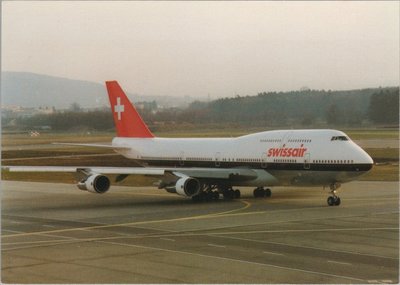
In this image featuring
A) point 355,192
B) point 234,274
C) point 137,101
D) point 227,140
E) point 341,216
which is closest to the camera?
point 234,274

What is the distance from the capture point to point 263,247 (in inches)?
784

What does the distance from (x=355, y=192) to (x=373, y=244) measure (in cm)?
1796

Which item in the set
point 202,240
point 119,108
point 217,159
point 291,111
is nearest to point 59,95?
point 291,111

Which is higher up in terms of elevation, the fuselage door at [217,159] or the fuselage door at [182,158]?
the fuselage door at [182,158]

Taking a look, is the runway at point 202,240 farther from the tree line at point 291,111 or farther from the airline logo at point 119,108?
the tree line at point 291,111

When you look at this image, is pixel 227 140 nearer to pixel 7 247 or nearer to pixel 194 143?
pixel 194 143

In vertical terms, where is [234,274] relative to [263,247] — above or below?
below

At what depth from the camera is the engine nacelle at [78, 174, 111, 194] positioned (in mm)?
32562

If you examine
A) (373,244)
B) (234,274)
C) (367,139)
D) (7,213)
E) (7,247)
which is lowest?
(234,274)

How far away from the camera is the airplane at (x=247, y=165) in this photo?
100 ft

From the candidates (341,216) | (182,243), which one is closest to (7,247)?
(182,243)

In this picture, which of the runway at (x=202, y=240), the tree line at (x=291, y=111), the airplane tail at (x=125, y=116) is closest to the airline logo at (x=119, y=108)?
the airplane tail at (x=125, y=116)

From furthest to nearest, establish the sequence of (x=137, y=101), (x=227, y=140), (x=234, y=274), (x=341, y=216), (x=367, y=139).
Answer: (x=137, y=101), (x=367, y=139), (x=227, y=140), (x=341, y=216), (x=234, y=274)

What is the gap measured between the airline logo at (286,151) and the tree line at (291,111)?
3854 cm
